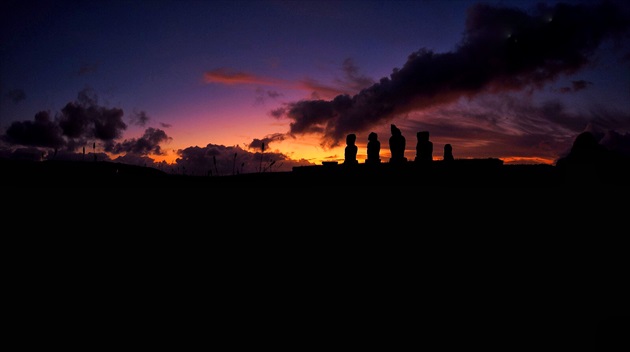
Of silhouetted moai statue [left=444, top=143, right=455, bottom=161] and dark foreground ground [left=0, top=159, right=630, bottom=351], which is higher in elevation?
silhouetted moai statue [left=444, top=143, right=455, bottom=161]

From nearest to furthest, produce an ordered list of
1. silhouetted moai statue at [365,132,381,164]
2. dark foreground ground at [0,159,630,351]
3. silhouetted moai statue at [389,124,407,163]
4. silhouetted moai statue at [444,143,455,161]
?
dark foreground ground at [0,159,630,351]
silhouetted moai statue at [389,124,407,163]
silhouetted moai statue at [365,132,381,164]
silhouetted moai statue at [444,143,455,161]

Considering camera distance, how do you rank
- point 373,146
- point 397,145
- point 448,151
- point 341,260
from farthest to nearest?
1. point 448,151
2. point 373,146
3. point 397,145
4. point 341,260

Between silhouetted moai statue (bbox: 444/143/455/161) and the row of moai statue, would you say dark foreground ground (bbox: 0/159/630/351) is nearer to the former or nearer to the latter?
the row of moai statue

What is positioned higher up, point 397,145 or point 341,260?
point 397,145

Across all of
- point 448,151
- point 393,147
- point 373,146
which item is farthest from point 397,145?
point 448,151

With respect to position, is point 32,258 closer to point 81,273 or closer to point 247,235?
point 81,273

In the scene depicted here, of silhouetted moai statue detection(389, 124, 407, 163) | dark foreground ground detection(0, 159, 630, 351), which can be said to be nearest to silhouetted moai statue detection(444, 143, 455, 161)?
silhouetted moai statue detection(389, 124, 407, 163)

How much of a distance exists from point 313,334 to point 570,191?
122 inches

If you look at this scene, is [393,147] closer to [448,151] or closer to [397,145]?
[397,145]

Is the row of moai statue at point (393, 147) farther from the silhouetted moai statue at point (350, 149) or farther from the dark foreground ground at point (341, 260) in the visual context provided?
the dark foreground ground at point (341, 260)

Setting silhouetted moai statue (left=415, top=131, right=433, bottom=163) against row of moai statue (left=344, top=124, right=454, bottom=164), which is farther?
silhouetted moai statue (left=415, top=131, right=433, bottom=163)

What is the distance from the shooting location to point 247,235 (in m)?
4.05

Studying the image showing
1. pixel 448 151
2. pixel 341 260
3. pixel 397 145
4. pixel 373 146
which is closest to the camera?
pixel 341 260

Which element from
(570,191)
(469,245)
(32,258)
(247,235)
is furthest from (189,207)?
(570,191)
